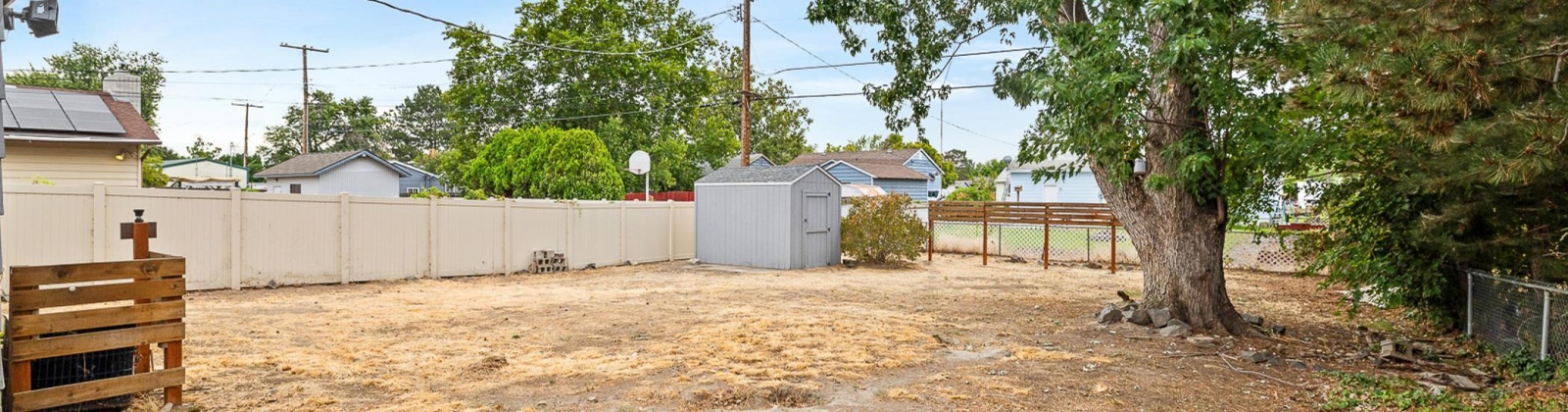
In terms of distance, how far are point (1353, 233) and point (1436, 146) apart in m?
3.92

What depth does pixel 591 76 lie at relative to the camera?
28.4 metres

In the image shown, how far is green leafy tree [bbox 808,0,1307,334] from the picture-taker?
6.14m

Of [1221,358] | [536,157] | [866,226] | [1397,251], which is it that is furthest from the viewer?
[536,157]

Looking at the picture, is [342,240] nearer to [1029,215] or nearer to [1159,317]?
[1159,317]

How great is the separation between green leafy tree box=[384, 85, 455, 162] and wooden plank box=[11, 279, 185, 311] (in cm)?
5440

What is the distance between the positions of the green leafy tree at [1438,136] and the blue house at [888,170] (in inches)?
992

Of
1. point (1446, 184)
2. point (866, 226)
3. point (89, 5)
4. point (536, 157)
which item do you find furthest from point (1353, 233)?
point (536, 157)

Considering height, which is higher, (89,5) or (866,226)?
(89,5)

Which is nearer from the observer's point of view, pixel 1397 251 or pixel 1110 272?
pixel 1397 251

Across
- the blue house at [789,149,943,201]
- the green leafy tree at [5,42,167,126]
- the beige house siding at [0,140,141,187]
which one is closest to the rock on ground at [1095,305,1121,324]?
the beige house siding at [0,140,141,187]

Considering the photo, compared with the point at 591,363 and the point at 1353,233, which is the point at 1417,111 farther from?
the point at 591,363

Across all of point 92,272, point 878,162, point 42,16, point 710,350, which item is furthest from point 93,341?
point 878,162

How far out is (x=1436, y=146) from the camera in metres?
4.32

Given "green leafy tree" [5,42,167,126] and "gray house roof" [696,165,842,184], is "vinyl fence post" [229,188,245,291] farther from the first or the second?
"green leafy tree" [5,42,167,126]
